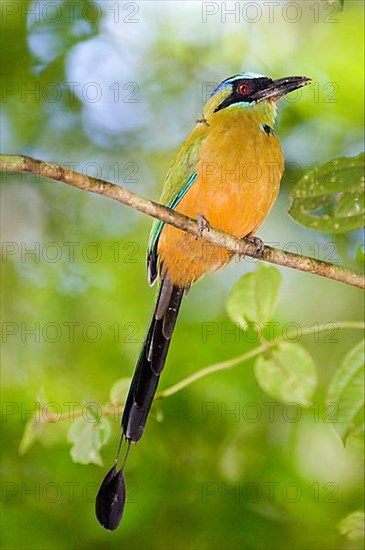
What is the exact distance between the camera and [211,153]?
8.66 ft

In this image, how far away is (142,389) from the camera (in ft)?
8.14

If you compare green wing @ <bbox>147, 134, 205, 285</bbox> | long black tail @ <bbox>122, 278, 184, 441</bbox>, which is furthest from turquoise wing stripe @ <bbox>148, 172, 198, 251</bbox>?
long black tail @ <bbox>122, 278, 184, 441</bbox>

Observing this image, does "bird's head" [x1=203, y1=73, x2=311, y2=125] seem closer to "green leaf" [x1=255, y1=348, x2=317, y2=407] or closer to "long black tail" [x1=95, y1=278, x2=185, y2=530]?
"long black tail" [x1=95, y1=278, x2=185, y2=530]

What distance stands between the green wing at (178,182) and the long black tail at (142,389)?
0.08 m

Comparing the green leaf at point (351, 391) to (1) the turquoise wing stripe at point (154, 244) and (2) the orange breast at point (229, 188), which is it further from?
(1) the turquoise wing stripe at point (154, 244)

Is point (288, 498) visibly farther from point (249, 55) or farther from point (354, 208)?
point (249, 55)

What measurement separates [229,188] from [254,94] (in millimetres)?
417

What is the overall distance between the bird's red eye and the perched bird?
12 millimetres

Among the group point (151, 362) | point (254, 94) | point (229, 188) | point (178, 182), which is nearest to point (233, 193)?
point (229, 188)

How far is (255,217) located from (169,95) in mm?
2293

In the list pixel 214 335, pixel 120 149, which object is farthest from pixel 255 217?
pixel 120 149

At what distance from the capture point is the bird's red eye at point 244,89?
284cm

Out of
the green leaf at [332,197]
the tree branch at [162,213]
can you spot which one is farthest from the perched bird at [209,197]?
the tree branch at [162,213]

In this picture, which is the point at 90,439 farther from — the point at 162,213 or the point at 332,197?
the point at 332,197
